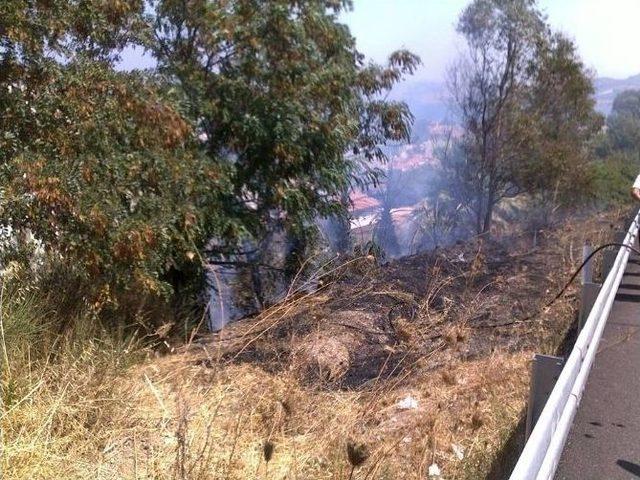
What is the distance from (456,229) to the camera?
26594 millimetres

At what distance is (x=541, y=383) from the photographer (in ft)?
14.9

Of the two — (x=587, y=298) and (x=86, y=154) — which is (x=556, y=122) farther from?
(x=86, y=154)

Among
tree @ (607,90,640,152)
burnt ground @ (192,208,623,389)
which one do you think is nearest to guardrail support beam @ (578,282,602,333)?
burnt ground @ (192,208,623,389)

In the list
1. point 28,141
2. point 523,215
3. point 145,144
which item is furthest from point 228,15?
point 523,215

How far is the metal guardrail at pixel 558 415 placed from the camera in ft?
10.4

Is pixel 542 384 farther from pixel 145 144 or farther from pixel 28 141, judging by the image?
pixel 145 144

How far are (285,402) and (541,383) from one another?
60.5 inches

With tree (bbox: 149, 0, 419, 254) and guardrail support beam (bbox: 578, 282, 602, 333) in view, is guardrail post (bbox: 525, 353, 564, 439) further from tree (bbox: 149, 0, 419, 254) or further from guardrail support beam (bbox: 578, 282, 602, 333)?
tree (bbox: 149, 0, 419, 254)

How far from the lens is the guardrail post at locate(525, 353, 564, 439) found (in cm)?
451

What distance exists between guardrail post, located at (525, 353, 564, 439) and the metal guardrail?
0.10 metres

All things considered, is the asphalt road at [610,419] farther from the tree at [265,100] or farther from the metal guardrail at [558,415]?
the tree at [265,100]

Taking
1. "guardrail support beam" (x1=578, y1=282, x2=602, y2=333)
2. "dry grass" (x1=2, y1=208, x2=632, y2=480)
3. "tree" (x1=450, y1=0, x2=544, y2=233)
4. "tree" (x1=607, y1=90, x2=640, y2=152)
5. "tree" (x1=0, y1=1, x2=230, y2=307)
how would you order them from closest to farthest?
1. "dry grass" (x1=2, y1=208, x2=632, y2=480)
2. "tree" (x1=0, y1=1, x2=230, y2=307)
3. "guardrail support beam" (x1=578, y1=282, x2=602, y2=333)
4. "tree" (x1=450, y1=0, x2=544, y2=233)
5. "tree" (x1=607, y1=90, x2=640, y2=152)

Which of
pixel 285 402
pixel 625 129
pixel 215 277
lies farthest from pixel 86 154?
pixel 625 129

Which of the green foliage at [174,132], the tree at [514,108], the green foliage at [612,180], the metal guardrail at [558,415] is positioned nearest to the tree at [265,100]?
the green foliage at [174,132]
